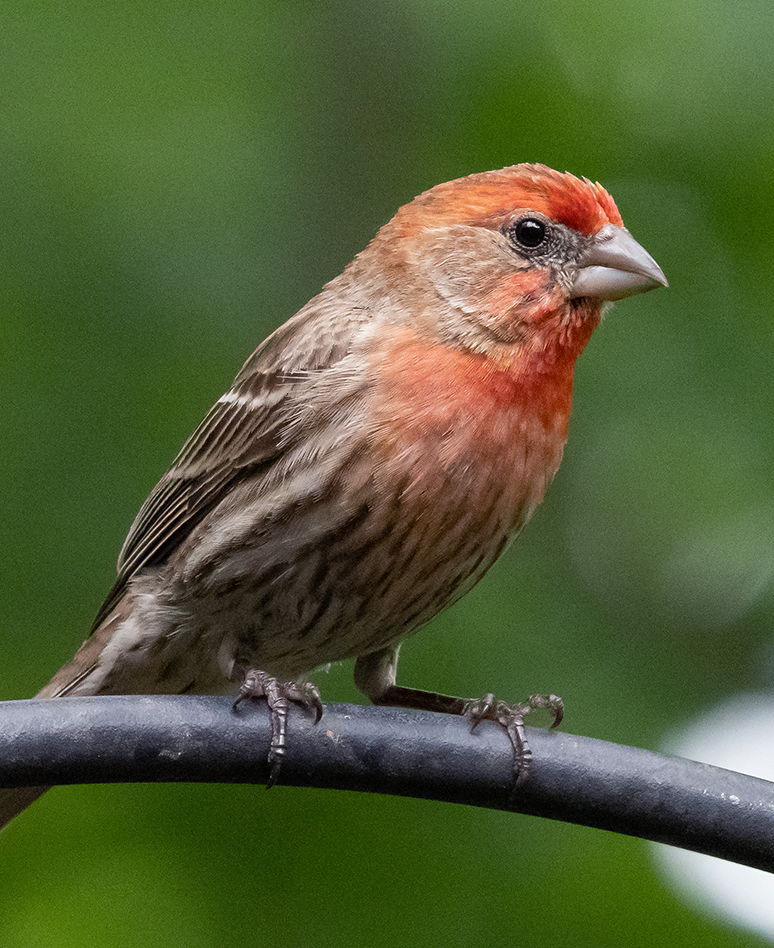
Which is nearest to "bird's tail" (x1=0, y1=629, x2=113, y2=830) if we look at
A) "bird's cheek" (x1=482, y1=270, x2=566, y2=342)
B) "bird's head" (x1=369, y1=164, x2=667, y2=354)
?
"bird's head" (x1=369, y1=164, x2=667, y2=354)

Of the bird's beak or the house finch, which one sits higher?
the bird's beak

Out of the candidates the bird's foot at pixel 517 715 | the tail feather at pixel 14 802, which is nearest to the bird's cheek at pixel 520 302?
the bird's foot at pixel 517 715

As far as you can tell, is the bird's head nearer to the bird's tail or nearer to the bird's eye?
the bird's eye

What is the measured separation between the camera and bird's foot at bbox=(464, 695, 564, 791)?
2764mm

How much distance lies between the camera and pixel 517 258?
406 centimetres

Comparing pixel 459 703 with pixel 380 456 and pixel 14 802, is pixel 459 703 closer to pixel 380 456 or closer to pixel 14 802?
pixel 380 456

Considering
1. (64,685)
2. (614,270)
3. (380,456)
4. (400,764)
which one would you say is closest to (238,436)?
(380,456)

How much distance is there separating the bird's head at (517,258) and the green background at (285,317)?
0.16 meters

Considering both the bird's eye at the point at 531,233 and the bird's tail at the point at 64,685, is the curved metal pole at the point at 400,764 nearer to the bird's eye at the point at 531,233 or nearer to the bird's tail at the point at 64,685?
the bird's tail at the point at 64,685

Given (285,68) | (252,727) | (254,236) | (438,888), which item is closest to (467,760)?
(252,727)

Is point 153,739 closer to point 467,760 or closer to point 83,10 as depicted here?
point 467,760

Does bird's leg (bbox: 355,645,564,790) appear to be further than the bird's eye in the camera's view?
No

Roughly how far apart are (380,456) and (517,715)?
0.72 m

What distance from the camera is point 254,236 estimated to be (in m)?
4.42
